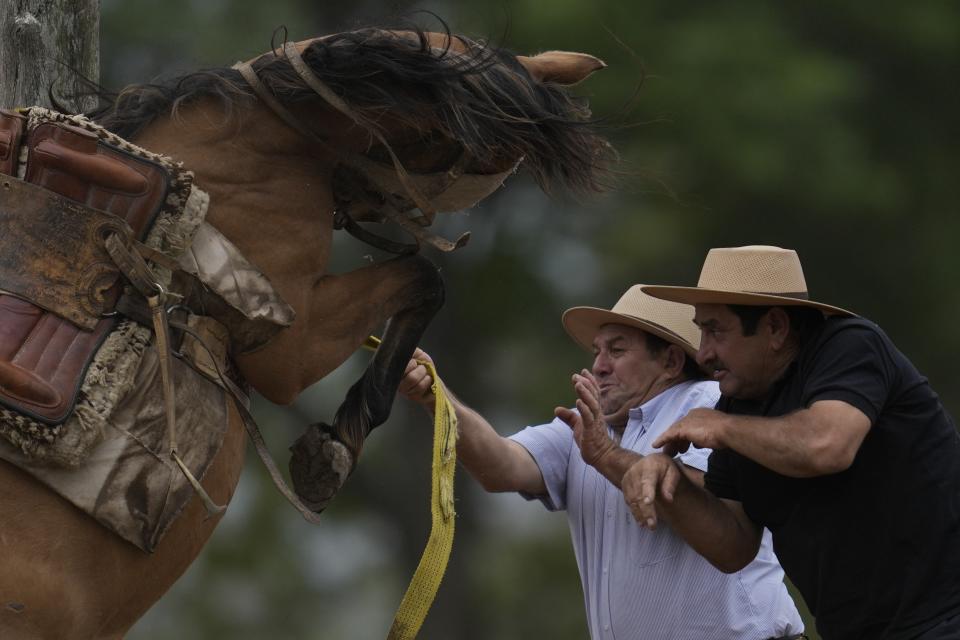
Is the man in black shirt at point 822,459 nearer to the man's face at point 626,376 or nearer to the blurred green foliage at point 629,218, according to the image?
the man's face at point 626,376

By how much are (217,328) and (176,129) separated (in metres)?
0.42

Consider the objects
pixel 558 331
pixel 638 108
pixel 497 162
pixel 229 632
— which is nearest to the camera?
pixel 497 162

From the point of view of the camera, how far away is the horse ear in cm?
302

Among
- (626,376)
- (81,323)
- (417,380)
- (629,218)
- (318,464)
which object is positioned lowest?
(629,218)

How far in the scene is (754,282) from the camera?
3.35 metres

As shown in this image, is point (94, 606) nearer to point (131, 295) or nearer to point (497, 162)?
point (131, 295)

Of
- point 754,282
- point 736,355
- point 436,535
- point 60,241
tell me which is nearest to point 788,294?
point 754,282

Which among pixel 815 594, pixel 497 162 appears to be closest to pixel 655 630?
pixel 815 594

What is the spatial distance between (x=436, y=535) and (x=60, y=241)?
3.63ft

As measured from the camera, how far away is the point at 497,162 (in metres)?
3.04

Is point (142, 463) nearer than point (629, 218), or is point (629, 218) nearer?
point (142, 463)

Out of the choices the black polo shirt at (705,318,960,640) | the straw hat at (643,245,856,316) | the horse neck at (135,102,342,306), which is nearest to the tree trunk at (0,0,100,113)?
the horse neck at (135,102,342,306)

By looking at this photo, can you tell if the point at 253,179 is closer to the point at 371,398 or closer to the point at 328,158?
the point at 328,158

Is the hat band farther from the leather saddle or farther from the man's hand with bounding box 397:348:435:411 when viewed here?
the leather saddle
